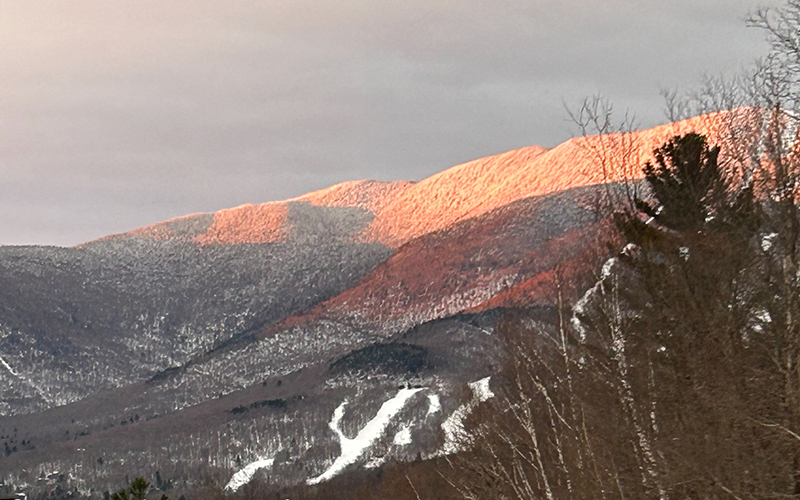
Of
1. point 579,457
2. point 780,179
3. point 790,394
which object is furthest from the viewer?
point 780,179

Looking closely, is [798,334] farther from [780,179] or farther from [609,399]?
[609,399]

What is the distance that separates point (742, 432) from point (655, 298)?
40.5 ft

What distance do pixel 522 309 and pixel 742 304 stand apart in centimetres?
2381

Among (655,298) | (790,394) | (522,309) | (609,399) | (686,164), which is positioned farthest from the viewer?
(522,309)

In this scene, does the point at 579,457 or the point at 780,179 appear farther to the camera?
the point at 780,179

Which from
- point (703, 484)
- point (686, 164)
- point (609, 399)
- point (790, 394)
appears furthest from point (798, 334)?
point (686, 164)

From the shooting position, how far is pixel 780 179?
1936cm

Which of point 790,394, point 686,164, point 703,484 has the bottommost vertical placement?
point 703,484

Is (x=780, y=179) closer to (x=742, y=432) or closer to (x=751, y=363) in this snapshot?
(x=751, y=363)

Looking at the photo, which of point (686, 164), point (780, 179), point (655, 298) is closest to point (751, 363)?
point (780, 179)

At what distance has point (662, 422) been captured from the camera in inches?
794

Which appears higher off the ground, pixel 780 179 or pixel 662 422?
pixel 780 179

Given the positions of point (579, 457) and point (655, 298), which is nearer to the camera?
point (579, 457)

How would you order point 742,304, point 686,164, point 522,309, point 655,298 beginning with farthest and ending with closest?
point 522,309 < point 686,164 < point 655,298 < point 742,304
